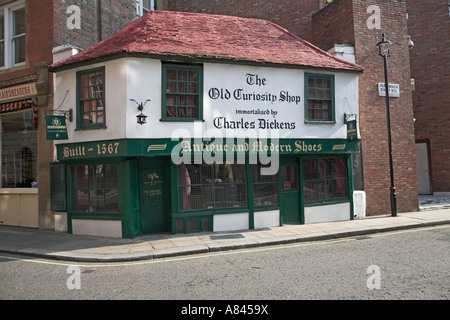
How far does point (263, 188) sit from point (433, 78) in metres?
11.9

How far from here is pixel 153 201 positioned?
31.7 ft

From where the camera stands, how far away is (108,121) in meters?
9.10

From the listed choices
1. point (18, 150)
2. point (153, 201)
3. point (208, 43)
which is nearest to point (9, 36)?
point (18, 150)

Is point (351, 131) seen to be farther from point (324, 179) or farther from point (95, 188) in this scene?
point (95, 188)

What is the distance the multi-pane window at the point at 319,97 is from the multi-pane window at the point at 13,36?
10.6 meters

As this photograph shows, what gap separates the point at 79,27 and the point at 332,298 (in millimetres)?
12067

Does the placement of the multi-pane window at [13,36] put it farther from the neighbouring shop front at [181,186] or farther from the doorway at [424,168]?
the doorway at [424,168]

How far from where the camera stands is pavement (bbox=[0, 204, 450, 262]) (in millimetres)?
7489

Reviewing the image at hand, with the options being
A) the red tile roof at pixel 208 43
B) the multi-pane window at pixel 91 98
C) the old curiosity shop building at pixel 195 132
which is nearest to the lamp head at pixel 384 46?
the red tile roof at pixel 208 43

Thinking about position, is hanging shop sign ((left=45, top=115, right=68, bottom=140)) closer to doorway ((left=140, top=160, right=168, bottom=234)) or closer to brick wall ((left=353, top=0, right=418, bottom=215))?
doorway ((left=140, top=160, right=168, bottom=234))

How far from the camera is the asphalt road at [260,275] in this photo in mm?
Answer: 4766

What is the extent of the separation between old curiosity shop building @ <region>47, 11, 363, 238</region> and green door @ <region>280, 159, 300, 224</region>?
35mm

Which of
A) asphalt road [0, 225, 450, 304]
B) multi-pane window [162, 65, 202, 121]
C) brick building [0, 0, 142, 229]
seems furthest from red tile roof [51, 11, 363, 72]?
asphalt road [0, 225, 450, 304]
